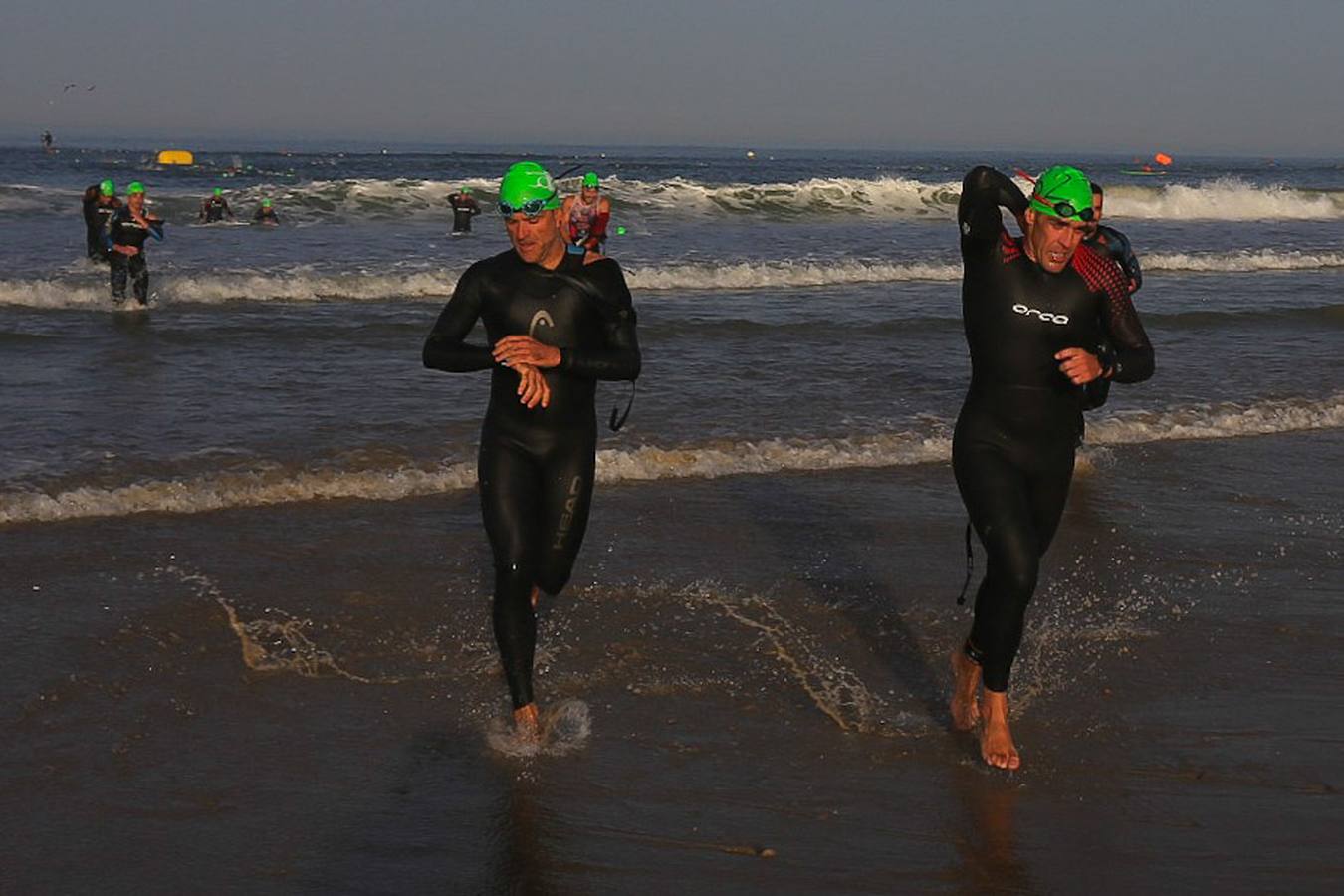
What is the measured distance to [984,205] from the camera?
483 cm

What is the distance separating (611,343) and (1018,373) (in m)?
1.40

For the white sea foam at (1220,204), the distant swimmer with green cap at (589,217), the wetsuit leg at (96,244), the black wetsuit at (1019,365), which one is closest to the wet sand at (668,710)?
the black wetsuit at (1019,365)

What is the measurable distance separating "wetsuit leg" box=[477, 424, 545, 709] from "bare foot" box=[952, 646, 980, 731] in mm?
1524

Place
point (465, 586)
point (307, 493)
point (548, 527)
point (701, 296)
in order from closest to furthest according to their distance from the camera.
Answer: point (548, 527), point (465, 586), point (307, 493), point (701, 296)

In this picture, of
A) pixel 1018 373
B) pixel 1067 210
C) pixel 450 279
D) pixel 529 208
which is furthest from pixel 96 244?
pixel 1067 210

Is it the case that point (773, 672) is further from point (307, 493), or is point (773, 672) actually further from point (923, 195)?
point (923, 195)

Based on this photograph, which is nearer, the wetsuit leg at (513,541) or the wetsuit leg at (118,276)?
the wetsuit leg at (513,541)

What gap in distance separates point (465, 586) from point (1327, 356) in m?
10.9

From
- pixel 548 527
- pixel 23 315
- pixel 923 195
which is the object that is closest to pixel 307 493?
pixel 548 527

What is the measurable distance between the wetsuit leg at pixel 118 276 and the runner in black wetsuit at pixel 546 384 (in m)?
12.7

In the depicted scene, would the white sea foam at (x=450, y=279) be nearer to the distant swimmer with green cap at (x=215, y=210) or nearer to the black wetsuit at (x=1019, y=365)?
the distant swimmer with green cap at (x=215, y=210)

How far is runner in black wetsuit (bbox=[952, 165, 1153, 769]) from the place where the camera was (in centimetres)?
475

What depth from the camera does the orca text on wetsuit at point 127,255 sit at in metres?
16.5

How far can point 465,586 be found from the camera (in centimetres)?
671
